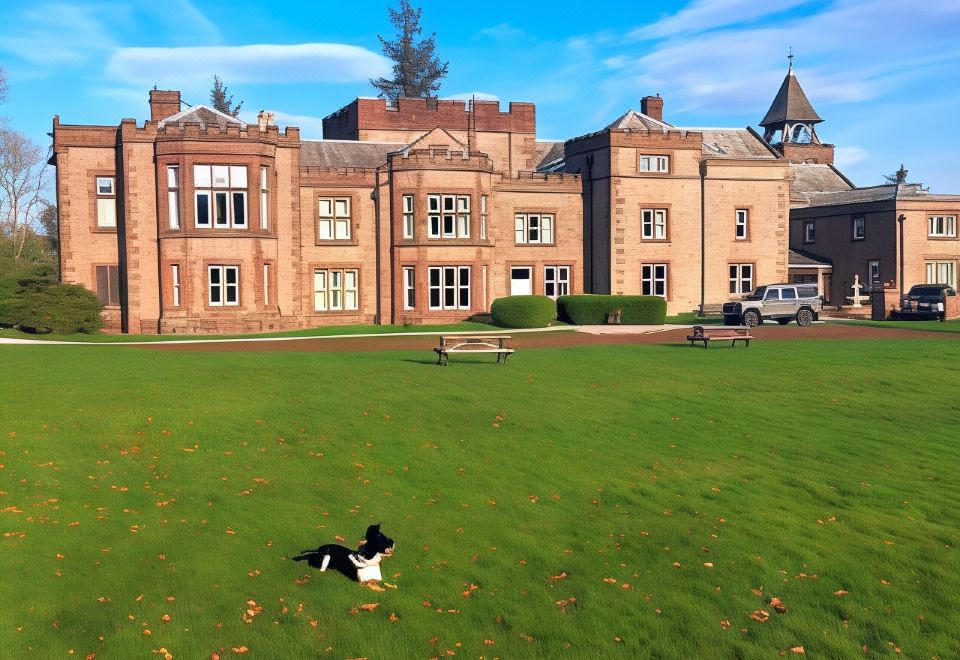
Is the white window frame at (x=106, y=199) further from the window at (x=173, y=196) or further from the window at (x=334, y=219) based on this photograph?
the window at (x=334, y=219)

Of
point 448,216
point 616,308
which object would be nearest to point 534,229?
point 448,216

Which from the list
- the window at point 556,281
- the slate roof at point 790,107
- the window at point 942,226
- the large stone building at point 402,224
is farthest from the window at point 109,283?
the slate roof at point 790,107

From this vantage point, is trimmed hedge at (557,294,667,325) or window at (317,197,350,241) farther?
window at (317,197,350,241)

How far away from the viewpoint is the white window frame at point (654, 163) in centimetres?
5091

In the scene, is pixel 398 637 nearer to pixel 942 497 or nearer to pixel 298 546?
pixel 298 546

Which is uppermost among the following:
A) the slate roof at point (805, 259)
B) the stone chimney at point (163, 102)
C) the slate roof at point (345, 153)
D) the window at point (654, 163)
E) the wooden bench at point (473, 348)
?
the stone chimney at point (163, 102)

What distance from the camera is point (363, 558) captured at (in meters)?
10.1

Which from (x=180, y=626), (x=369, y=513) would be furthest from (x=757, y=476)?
(x=180, y=626)

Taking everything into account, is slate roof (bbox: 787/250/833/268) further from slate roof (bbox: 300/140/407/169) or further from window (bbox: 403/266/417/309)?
slate roof (bbox: 300/140/407/169)

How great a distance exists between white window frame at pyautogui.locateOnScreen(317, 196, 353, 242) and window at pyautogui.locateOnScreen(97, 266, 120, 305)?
9444mm

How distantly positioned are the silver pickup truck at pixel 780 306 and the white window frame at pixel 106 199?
28.4 m

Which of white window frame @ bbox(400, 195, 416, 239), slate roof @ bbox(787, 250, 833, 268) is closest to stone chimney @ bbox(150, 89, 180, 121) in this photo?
white window frame @ bbox(400, 195, 416, 239)

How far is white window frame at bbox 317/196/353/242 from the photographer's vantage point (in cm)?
4709

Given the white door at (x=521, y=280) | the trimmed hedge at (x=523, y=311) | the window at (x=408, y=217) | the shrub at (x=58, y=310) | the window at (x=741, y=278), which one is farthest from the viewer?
the window at (x=741, y=278)
